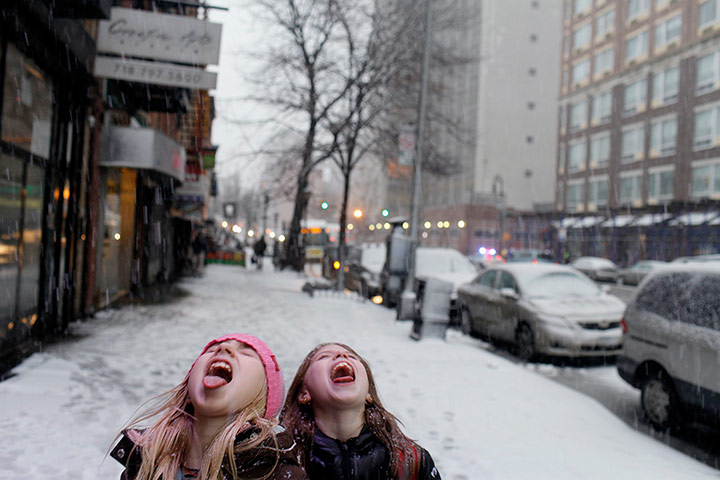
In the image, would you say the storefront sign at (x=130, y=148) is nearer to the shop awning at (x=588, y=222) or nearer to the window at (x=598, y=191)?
the shop awning at (x=588, y=222)

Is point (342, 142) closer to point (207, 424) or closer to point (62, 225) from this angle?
point (62, 225)

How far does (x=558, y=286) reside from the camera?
32.4 feet

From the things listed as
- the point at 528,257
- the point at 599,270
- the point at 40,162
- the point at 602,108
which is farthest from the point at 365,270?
the point at 602,108

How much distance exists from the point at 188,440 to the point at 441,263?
44.4 ft

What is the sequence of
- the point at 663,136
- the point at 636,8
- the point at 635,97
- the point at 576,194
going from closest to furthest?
the point at 663,136 → the point at 635,97 → the point at 636,8 → the point at 576,194

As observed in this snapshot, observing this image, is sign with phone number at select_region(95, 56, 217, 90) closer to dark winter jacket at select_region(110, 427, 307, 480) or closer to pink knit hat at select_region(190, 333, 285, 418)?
pink knit hat at select_region(190, 333, 285, 418)

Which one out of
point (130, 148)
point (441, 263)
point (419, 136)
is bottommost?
point (441, 263)

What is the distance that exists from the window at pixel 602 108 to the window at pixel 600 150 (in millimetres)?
1294

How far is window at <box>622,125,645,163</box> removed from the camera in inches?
1699

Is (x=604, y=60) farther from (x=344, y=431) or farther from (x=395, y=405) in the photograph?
(x=344, y=431)

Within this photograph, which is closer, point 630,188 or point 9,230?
point 9,230

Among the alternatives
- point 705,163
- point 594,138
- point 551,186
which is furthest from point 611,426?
point 551,186

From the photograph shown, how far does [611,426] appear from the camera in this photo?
5.63 m

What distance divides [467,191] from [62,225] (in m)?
66.3
